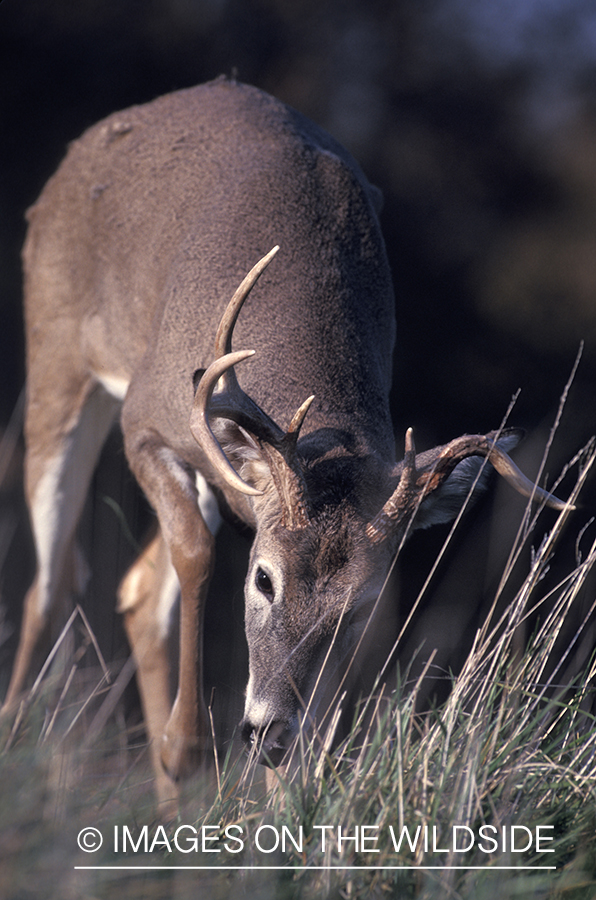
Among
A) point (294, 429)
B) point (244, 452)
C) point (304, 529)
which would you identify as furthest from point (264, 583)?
point (294, 429)

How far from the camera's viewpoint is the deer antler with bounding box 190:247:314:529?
268 cm

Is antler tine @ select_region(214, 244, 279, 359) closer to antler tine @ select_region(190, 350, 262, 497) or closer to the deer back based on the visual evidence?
antler tine @ select_region(190, 350, 262, 497)

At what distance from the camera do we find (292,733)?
2.67 m

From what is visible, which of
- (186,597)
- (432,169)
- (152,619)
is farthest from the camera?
(432,169)

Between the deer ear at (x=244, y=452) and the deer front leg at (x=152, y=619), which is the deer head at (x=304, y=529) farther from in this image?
the deer front leg at (x=152, y=619)

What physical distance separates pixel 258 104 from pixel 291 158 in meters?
0.52

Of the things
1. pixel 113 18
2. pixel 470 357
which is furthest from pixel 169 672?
pixel 113 18

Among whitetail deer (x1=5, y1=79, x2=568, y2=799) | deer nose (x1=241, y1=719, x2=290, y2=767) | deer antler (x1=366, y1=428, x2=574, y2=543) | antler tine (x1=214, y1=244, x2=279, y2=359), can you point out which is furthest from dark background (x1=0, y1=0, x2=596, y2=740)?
antler tine (x1=214, y1=244, x2=279, y2=359)

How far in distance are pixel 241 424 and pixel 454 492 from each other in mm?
783

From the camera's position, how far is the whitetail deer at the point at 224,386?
2805 millimetres

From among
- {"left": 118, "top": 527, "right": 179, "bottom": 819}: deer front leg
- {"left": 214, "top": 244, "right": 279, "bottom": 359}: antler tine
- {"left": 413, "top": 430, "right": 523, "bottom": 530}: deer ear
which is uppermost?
{"left": 214, "top": 244, "right": 279, "bottom": 359}: antler tine

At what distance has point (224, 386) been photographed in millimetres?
2818

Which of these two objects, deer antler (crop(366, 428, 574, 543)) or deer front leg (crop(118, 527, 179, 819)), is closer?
deer antler (crop(366, 428, 574, 543))

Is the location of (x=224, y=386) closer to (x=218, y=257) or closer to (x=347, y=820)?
(x=218, y=257)
